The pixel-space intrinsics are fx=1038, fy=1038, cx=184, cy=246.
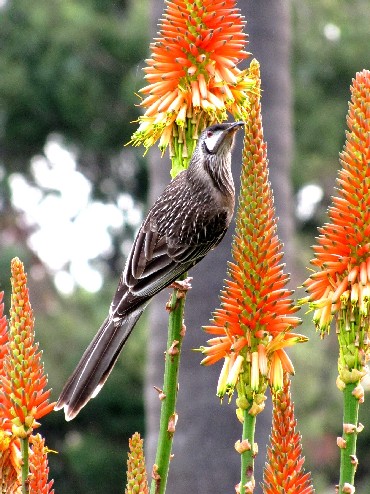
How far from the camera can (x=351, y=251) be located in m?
2.00

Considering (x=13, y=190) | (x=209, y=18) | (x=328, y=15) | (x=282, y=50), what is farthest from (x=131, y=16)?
(x=209, y=18)

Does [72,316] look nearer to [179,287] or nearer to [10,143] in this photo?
[10,143]

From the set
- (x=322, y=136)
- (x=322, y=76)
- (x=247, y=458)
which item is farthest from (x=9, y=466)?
(x=322, y=76)

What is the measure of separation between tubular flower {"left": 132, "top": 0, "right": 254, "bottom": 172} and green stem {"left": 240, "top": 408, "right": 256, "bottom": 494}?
0.79 m

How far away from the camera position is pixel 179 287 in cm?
237

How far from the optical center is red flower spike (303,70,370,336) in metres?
1.97

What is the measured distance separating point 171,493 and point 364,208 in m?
5.57

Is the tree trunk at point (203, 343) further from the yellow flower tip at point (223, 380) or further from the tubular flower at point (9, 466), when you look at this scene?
the tubular flower at point (9, 466)

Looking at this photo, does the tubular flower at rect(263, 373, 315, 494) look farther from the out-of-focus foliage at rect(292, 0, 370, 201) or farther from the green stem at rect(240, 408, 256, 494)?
the out-of-focus foliage at rect(292, 0, 370, 201)

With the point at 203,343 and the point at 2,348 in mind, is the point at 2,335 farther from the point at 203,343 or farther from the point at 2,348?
the point at 203,343

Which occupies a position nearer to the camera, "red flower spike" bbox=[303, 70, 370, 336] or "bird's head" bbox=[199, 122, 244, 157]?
"red flower spike" bbox=[303, 70, 370, 336]

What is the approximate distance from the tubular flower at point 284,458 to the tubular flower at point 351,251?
0.68 ft

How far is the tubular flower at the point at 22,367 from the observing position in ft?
5.78

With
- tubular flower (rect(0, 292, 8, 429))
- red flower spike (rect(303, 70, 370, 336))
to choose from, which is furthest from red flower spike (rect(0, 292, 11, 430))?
red flower spike (rect(303, 70, 370, 336))
